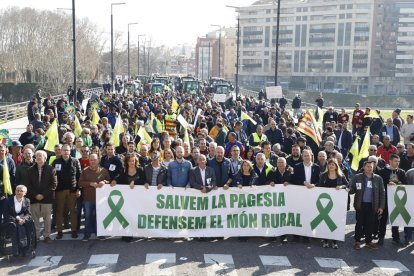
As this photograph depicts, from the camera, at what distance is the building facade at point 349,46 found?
425 ft

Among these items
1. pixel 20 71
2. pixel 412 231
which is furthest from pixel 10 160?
pixel 20 71

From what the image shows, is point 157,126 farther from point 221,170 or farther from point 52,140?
point 221,170

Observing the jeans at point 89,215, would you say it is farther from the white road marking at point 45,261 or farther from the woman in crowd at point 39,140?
the woman in crowd at point 39,140

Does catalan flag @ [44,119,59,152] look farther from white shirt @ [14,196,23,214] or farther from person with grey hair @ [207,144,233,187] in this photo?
person with grey hair @ [207,144,233,187]

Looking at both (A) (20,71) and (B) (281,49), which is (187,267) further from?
(B) (281,49)

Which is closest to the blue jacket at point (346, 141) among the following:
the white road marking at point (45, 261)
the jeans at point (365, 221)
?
the jeans at point (365, 221)

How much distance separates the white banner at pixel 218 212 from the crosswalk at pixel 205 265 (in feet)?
2.67

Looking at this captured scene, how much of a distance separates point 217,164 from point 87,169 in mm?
2327

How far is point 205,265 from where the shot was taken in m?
8.56

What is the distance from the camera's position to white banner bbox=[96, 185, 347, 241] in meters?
9.73

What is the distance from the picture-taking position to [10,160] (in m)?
9.82

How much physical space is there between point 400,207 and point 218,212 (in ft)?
10.8

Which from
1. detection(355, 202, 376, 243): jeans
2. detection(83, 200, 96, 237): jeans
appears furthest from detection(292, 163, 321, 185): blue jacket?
detection(83, 200, 96, 237): jeans

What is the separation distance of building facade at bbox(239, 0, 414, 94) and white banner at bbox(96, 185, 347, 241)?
12127 cm
